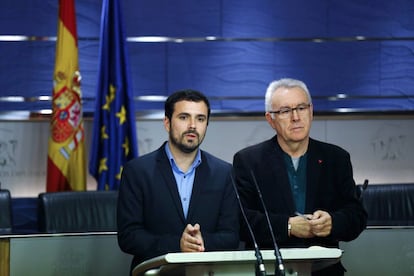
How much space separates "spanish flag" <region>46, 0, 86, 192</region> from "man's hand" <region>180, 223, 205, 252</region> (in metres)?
3.31

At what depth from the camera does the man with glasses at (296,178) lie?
386 cm

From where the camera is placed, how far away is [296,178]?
396 centimetres

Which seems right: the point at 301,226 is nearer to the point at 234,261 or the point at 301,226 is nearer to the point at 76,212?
the point at 234,261

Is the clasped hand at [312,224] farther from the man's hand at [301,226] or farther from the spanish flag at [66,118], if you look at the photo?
the spanish flag at [66,118]

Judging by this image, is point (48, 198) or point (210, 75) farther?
point (210, 75)

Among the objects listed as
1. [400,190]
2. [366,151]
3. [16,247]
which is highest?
[366,151]

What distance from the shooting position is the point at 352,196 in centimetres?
398

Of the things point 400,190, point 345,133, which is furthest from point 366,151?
point 400,190

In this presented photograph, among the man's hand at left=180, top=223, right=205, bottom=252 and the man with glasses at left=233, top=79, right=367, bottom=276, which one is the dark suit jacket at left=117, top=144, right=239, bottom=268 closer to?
the man with glasses at left=233, top=79, right=367, bottom=276

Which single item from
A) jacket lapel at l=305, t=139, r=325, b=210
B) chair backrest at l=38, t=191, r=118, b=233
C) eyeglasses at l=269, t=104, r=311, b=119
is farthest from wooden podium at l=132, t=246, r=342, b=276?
chair backrest at l=38, t=191, r=118, b=233

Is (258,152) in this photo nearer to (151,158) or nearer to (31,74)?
A: (151,158)

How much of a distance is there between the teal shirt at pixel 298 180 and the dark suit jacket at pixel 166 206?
11.6 inches

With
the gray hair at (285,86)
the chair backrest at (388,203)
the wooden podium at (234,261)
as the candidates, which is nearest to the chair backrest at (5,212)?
the gray hair at (285,86)

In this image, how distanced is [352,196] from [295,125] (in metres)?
0.42
